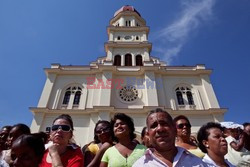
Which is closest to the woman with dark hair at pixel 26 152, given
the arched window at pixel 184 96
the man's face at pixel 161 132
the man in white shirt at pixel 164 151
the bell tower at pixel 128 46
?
the man in white shirt at pixel 164 151

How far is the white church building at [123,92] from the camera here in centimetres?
1560

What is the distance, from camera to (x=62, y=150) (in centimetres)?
223

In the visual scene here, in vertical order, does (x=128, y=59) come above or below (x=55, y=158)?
above

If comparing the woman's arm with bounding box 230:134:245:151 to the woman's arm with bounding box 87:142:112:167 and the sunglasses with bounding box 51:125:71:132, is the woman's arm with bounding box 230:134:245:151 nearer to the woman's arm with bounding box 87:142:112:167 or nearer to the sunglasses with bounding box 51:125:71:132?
the woman's arm with bounding box 87:142:112:167

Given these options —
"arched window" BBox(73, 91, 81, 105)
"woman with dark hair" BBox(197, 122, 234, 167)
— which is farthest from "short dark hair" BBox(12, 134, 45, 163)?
"arched window" BBox(73, 91, 81, 105)

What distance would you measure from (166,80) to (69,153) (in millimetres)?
17753

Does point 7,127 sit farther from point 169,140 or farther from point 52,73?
point 52,73

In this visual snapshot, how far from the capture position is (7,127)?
10.9ft

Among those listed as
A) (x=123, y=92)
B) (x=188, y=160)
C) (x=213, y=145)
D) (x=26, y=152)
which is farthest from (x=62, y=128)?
(x=123, y=92)

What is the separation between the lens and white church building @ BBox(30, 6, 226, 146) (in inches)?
614

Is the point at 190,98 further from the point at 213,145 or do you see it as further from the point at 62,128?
the point at 62,128

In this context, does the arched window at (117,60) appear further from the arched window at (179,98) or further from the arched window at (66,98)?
the arched window at (179,98)

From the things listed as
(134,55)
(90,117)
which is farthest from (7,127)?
(134,55)

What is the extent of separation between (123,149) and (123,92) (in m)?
15.4
